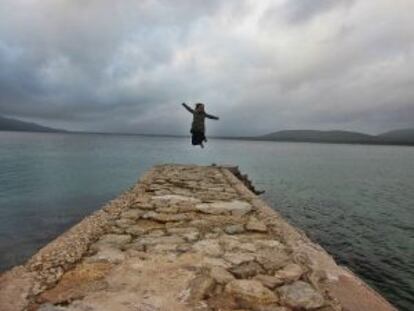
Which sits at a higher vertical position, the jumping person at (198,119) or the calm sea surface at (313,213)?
the jumping person at (198,119)

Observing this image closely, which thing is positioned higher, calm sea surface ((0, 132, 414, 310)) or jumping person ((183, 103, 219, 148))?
jumping person ((183, 103, 219, 148))

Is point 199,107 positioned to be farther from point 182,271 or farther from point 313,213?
point 182,271

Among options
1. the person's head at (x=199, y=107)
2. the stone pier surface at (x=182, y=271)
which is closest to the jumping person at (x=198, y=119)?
the person's head at (x=199, y=107)

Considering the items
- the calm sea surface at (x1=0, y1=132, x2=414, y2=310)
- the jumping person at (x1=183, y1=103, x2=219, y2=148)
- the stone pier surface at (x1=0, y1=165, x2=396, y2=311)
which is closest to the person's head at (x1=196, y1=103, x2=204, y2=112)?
the jumping person at (x1=183, y1=103, x2=219, y2=148)

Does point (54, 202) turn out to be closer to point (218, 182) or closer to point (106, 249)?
point (218, 182)

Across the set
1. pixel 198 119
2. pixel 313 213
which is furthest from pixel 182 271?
pixel 313 213

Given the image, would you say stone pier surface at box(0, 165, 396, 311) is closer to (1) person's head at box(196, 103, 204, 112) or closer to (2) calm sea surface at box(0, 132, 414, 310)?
(2) calm sea surface at box(0, 132, 414, 310)

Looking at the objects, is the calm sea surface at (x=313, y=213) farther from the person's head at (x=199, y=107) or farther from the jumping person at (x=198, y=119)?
the person's head at (x=199, y=107)

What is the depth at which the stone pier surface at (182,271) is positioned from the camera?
3.19m

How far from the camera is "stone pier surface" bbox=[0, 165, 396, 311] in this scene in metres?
3.19

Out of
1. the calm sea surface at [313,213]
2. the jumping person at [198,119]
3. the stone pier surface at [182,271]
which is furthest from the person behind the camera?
the jumping person at [198,119]

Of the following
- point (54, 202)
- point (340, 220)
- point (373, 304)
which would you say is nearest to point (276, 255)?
point (373, 304)

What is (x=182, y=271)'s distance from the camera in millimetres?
3807

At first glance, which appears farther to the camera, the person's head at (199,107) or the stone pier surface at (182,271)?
the person's head at (199,107)
